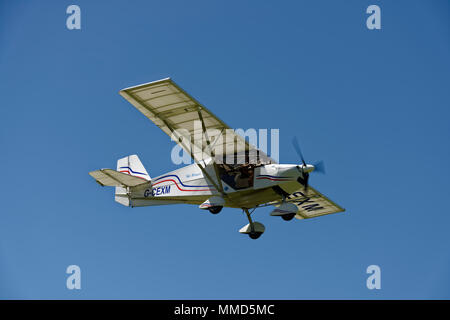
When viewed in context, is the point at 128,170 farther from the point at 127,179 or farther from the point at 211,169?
the point at 211,169

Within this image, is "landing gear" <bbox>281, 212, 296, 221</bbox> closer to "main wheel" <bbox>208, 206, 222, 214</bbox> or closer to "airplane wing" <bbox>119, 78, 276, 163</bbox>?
"airplane wing" <bbox>119, 78, 276, 163</bbox>

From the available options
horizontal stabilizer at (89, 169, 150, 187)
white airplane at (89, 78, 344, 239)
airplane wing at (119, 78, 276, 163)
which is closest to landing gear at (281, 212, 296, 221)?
white airplane at (89, 78, 344, 239)

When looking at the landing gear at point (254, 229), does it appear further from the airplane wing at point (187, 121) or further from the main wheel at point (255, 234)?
the airplane wing at point (187, 121)

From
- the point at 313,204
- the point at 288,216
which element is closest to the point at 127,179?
the point at 288,216

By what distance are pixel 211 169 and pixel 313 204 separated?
Answer: 20.0 feet

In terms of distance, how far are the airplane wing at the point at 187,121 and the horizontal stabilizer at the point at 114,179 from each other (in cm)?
296

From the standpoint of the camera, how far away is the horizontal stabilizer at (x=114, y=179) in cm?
2534

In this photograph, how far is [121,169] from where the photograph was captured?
28.1 metres

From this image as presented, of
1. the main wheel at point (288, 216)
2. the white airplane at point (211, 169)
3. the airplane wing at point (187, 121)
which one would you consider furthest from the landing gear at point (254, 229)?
the airplane wing at point (187, 121)

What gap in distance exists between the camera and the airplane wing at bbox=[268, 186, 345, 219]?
2743 centimetres

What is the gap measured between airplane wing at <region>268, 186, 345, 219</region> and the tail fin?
579cm

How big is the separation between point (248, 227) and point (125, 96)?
6.76 metres
